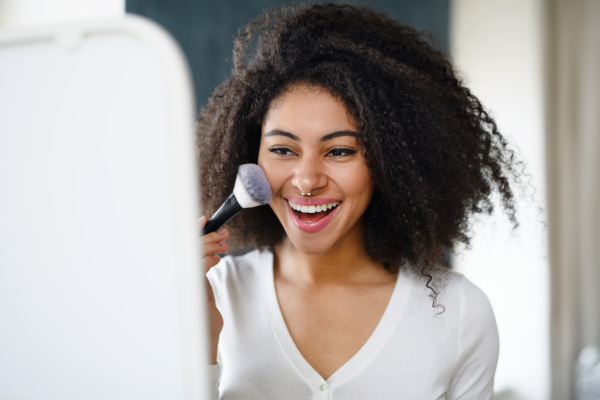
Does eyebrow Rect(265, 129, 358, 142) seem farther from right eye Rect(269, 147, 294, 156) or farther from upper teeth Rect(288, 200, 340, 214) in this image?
upper teeth Rect(288, 200, 340, 214)

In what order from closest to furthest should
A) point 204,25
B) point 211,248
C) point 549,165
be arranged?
point 211,248 < point 204,25 < point 549,165

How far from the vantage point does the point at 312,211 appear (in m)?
1.00

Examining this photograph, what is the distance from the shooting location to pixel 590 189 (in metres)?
1.84

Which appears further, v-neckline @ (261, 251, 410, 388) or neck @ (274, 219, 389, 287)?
neck @ (274, 219, 389, 287)

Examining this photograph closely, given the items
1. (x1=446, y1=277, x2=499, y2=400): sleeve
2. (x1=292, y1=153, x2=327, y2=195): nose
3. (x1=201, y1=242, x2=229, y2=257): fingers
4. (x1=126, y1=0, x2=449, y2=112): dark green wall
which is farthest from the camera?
(x1=126, y1=0, x2=449, y2=112): dark green wall

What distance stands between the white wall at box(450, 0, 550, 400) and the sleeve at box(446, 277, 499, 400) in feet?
2.76

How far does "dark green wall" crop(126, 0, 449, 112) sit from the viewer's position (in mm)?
1312

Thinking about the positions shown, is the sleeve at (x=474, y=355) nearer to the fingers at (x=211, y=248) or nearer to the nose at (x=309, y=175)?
the nose at (x=309, y=175)

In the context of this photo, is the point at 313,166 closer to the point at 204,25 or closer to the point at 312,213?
the point at 312,213

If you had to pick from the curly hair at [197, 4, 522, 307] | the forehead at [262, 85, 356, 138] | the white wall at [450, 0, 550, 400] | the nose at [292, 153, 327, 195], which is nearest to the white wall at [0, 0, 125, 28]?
the curly hair at [197, 4, 522, 307]

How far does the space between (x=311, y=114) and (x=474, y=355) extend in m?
0.69

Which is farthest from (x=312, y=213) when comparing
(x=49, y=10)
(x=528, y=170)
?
(x=528, y=170)

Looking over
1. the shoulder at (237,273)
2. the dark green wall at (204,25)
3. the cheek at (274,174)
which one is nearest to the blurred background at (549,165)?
the dark green wall at (204,25)

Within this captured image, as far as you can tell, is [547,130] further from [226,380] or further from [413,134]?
[226,380]
